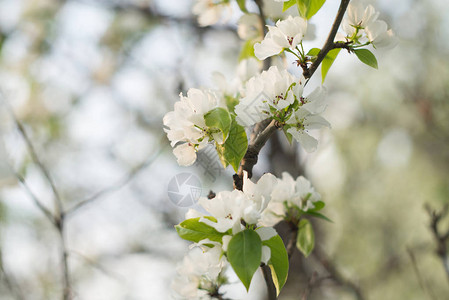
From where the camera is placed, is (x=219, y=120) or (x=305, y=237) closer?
(x=219, y=120)

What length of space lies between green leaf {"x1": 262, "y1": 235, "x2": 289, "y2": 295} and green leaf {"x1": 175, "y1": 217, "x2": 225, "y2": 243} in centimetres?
8

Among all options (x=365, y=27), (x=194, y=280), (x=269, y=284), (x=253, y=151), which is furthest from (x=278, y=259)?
(x=365, y=27)

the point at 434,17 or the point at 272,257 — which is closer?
the point at 272,257

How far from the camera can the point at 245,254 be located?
642mm

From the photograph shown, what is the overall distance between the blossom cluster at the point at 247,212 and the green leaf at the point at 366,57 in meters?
0.27

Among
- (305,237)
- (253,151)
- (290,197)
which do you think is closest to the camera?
(253,151)

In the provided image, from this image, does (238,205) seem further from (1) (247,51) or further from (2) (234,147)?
(1) (247,51)

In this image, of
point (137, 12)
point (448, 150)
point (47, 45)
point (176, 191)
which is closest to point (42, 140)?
point (47, 45)

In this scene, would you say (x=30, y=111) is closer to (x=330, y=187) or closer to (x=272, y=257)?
(x=272, y=257)

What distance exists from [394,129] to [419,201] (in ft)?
3.09

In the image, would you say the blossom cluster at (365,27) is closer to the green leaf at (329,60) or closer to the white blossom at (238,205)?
the green leaf at (329,60)

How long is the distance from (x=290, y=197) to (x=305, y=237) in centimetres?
17

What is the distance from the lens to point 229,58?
12.1 ft

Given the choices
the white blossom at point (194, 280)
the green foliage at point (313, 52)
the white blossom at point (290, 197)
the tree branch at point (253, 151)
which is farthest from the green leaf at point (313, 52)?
the white blossom at point (194, 280)
